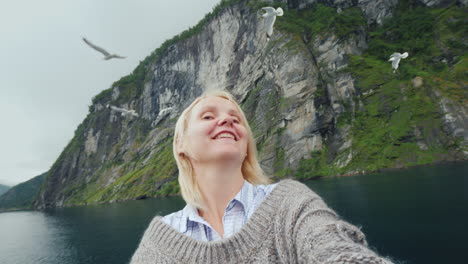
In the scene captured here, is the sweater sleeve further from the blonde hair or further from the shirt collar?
the blonde hair

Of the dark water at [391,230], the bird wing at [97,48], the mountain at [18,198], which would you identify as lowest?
the dark water at [391,230]

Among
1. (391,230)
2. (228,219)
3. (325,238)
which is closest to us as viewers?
(325,238)

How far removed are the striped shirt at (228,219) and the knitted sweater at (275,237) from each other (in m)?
0.12

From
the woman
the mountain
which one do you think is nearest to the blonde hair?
the woman

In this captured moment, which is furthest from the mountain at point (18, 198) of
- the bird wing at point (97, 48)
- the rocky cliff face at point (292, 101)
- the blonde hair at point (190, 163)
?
the blonde hair at point (190, 163)

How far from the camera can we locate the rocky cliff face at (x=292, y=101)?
201ft

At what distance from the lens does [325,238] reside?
4.60 ft

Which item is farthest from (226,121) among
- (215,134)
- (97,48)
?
(97,48)

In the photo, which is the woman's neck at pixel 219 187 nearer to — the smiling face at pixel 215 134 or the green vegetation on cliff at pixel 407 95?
the smiling face at pixel 215 134

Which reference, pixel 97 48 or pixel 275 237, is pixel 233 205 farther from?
pixel 97 48

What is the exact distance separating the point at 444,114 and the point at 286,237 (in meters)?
71.1

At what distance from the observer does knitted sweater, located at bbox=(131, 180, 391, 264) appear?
4.79ft

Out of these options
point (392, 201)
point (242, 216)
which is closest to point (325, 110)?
point (392, 201)

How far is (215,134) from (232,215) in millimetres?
596
